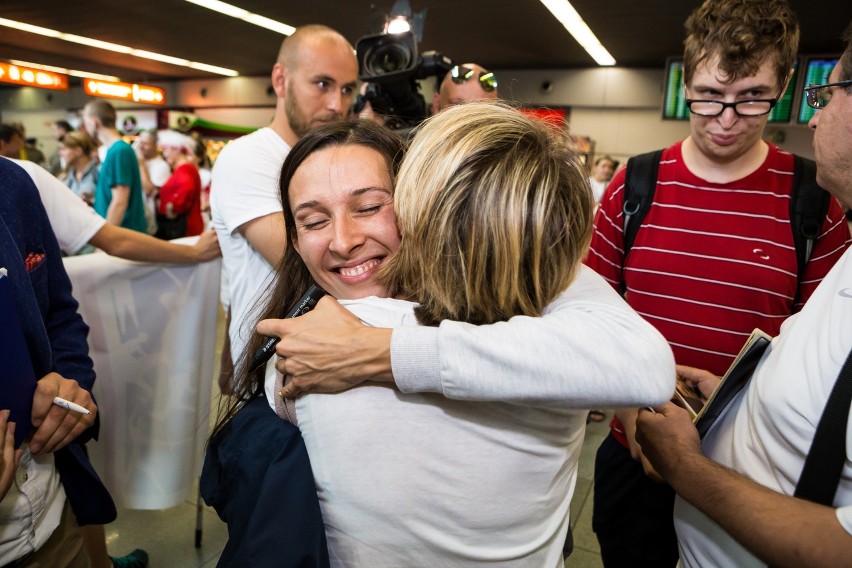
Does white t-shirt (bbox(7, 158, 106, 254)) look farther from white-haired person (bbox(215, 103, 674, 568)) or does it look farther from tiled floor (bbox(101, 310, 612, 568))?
tiled floor (bbox(101, 310, 612, 568))

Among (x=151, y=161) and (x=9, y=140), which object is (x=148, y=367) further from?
(x=151, y=161)

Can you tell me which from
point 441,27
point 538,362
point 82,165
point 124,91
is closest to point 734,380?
point 538,362

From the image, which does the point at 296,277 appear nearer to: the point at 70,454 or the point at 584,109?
the point at 70,454

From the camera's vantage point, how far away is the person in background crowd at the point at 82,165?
4298 millimetres

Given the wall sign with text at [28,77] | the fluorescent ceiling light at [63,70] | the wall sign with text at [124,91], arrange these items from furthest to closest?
the fluorescent ceiling light at [63,70] < the wall sign with text at [124,91] < the wall sign with text at [28,77]

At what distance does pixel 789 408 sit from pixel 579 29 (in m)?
7.87

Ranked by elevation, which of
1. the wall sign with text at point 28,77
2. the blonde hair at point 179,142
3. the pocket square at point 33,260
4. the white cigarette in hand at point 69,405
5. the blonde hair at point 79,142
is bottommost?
the white cigarette in hand at point 69,405

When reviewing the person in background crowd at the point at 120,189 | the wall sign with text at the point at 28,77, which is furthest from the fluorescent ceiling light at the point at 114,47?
the person in background crowd at the point at 120,189

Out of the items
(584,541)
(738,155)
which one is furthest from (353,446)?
(584,541)

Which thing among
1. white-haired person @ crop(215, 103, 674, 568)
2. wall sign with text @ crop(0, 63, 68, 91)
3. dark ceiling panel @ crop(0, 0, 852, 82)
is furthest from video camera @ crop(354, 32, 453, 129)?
wall sign with text @ crop(0, 63, 68, 91)

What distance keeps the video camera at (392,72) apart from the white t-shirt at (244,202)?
1.41 ft

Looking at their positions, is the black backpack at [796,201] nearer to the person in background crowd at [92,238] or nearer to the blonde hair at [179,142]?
the person in background crowd at [92,238]

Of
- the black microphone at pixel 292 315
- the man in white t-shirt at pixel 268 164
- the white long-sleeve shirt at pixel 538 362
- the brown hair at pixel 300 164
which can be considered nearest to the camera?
the white long-sleeve shirt at pixel 538 362

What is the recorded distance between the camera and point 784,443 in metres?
0.80
